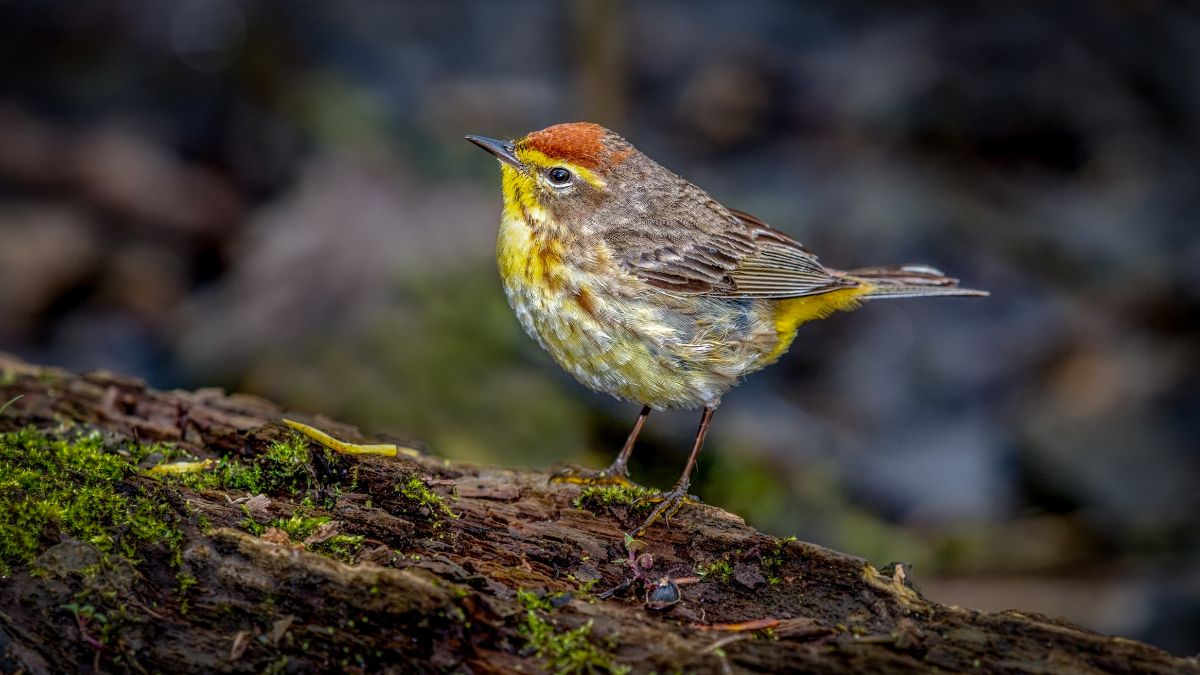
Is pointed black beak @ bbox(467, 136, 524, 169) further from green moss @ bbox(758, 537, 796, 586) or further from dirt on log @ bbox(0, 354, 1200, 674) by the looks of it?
green moss @ bbox(758, 537, 796, 586)

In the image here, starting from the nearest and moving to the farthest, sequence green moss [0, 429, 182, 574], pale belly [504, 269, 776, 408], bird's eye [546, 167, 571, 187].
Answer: green moss [0, 429, 182, 574], pale belly [504, 269, 776, 408], bird's eye [546, 167, 571, 187]

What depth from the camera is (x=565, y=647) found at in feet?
11.2

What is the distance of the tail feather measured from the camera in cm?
602

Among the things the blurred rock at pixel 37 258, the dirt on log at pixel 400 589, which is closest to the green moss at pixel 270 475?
the dirt on log at pixel 400 589

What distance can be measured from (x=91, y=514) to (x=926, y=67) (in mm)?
10415

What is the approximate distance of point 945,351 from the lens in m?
9.38

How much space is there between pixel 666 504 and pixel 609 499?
273mm

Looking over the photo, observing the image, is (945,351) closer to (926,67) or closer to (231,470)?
(926,67)

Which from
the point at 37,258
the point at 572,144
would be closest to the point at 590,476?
the point at 572,144

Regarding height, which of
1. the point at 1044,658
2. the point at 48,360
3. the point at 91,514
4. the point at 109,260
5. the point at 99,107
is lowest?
the point at 91,514

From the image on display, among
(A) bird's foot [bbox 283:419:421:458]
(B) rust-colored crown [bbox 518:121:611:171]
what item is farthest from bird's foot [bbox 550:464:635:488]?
(B) rust-colored crown [bbox 518:121:611:171]

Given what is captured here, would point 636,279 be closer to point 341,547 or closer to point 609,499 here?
point 609,499

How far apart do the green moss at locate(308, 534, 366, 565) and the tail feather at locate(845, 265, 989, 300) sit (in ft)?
11.1

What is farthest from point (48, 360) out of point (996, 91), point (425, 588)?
point (996, 91)
